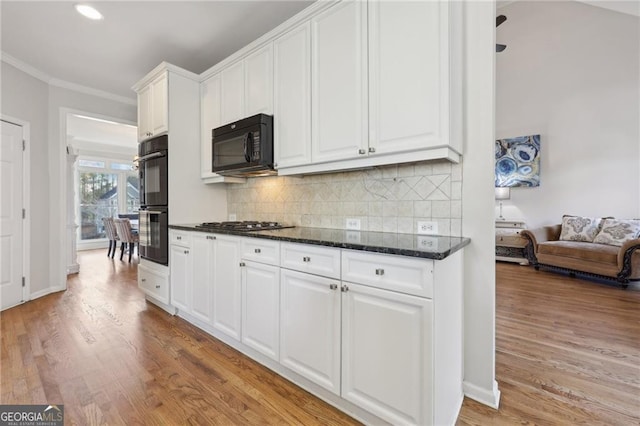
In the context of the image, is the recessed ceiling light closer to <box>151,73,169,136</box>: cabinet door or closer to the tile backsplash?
<box>151,73,169,136</box>: cabinet door

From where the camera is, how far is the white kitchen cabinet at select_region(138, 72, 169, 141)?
2.82 metres

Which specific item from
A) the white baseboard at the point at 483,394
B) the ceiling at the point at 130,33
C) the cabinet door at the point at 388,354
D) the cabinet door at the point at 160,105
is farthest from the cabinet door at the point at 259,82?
the white baseboard at the point at 483,394

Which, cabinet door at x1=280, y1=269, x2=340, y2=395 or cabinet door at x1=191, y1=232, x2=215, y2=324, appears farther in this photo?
cabinet door at x1=191, y1=232, x2=215, y2=324

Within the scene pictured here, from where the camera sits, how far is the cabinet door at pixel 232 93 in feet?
8.43

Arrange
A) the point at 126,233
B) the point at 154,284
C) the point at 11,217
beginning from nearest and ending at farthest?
the point at 154,284, the point at 11,217, the point at 126,233

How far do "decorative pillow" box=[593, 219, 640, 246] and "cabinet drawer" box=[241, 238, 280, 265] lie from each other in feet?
15.9

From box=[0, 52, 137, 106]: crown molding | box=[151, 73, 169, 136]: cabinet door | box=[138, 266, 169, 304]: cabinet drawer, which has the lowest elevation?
box=[138, 266, 169, 304]: cabinet drawer

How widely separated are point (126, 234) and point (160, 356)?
15.2 feet

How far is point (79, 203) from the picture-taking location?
23.9 feet

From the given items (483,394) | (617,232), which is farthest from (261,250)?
(617,232)

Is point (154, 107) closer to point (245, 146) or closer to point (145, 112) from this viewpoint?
point (145, 112)

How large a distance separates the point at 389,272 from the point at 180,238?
7.07ft

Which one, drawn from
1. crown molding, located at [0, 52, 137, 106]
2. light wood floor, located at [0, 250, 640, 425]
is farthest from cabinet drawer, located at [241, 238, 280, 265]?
crown molding, located at [0, 52, 137, 106]

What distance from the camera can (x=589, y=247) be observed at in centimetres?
399
